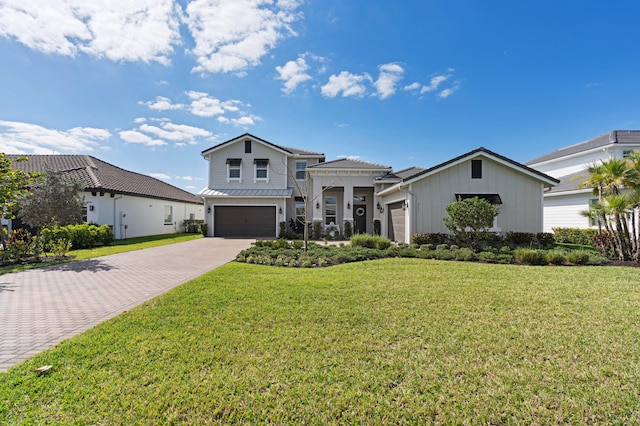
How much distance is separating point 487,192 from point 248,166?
54.5 ft

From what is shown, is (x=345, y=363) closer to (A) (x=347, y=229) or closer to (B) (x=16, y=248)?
(B) (x=16, y=248)

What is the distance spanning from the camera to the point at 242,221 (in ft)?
69.5

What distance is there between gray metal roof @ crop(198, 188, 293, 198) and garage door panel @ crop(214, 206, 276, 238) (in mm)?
1017

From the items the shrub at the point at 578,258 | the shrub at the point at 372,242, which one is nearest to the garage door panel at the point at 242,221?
the shrub at the point at 372,242

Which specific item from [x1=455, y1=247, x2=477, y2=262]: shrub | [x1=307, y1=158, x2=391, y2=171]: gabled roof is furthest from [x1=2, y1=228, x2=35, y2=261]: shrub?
[x1=455, y1=247, x2=477, y2=262]: shrub

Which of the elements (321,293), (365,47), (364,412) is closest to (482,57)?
(365,47)

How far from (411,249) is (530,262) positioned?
4149mm

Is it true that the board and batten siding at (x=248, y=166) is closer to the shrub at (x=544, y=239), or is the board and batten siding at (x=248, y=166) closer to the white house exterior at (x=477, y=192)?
the white house exterior at (x=477, y=192)

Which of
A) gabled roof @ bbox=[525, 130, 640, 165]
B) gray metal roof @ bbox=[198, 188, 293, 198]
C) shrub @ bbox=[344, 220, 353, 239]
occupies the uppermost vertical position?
gabled roof @ bbox=[525, 130, 640, 165]

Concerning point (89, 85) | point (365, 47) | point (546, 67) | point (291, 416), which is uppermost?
point (365, 47)

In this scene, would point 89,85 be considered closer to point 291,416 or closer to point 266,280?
point 266,280

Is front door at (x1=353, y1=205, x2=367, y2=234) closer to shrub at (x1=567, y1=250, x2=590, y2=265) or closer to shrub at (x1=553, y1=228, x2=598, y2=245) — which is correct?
shrub at (x1=553, y1=228, x2=598, y2=245)

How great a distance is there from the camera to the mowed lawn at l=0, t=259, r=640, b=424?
2.51 metres

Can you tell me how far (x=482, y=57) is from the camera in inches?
566
